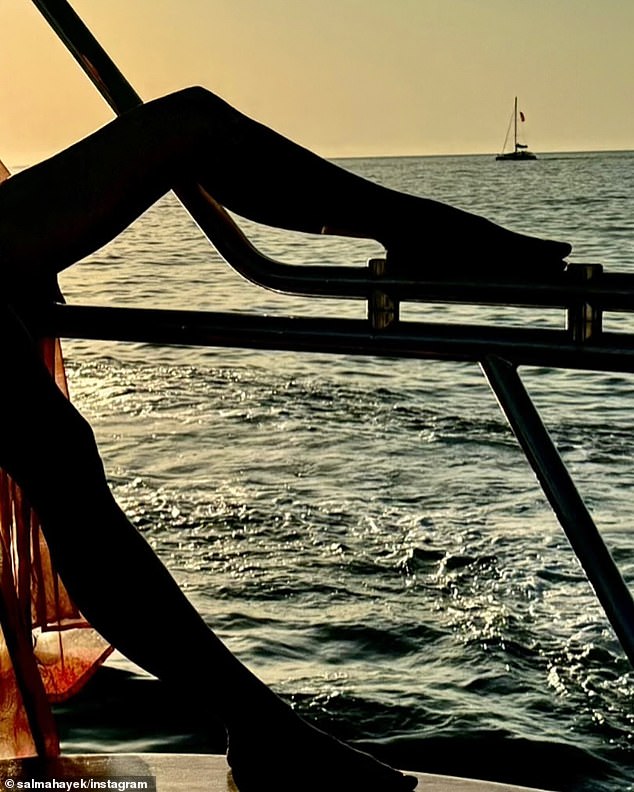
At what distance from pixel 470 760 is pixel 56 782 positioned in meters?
3.40

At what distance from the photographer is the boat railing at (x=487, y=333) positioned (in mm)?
910

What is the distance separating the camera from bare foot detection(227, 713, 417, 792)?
110cm

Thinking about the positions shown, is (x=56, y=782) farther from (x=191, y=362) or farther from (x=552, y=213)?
(x=552, y=213)

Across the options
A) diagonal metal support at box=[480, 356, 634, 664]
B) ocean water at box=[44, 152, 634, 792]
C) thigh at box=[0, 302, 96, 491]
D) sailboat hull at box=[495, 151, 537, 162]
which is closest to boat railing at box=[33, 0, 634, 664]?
diagonal metal support at box=[480, 356, 634, 664]

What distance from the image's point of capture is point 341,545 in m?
6.97

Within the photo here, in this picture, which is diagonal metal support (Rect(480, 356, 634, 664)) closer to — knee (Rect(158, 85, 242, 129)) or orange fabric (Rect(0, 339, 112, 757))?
knee (Rect(158, 85, 242, 129))

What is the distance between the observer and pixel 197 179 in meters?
1.15

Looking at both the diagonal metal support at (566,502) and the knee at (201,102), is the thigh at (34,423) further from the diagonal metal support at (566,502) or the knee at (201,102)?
the diagonal metal support at (566,502)

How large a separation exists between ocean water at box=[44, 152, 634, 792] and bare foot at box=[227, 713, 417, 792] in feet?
0.44

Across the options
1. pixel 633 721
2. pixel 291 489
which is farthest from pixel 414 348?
pixel 291 489

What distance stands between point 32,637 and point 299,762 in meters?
0.66

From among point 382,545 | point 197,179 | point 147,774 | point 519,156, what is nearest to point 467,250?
point 197,179

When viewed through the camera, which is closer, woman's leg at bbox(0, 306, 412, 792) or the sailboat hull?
woman's leg at bbox(0, 306, 412, 792)

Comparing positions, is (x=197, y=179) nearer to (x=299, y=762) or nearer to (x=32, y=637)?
(x=299, y=762)
